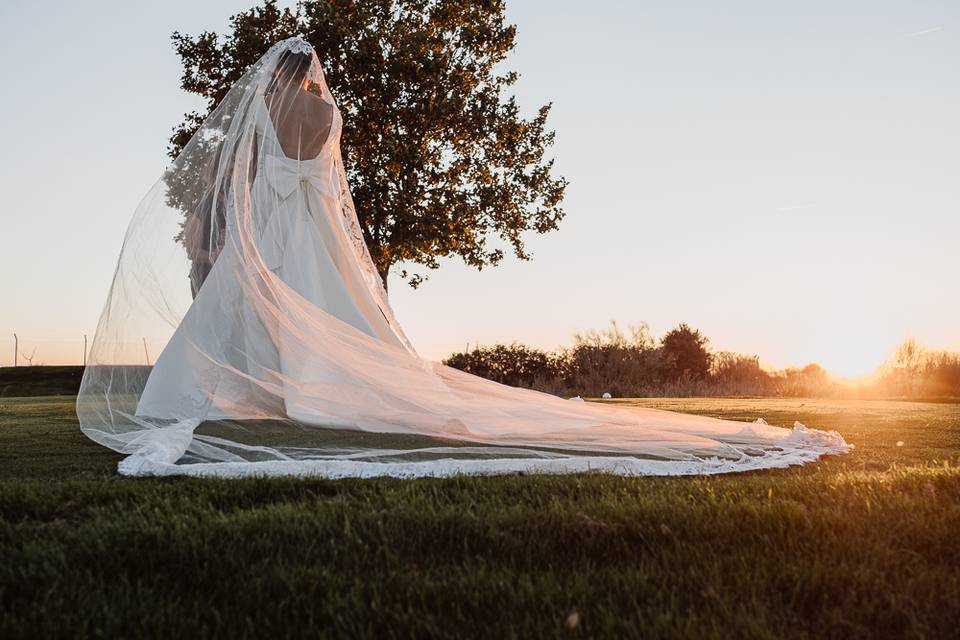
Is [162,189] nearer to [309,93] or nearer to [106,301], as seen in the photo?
[106,301]

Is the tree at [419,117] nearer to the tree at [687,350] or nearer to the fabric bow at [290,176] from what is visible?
the tree at [687,350]

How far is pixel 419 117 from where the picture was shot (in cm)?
1680

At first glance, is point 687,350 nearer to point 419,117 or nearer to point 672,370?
point 672,370

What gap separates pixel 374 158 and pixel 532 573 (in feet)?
50.4

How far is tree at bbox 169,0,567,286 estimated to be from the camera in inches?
643

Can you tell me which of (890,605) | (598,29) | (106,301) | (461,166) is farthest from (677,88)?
(890,605)

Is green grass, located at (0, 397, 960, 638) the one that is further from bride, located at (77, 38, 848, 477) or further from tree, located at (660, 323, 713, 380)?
tree, located at (660, 323, 713, 380)

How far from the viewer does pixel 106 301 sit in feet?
17.2

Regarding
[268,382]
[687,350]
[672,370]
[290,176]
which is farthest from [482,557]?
[687,350]

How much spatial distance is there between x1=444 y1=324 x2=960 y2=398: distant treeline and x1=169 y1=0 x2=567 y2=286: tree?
5.20 m

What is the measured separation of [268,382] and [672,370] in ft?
63.5

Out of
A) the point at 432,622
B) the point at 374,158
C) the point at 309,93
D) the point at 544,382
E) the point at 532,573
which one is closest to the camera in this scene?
the point at 432,622

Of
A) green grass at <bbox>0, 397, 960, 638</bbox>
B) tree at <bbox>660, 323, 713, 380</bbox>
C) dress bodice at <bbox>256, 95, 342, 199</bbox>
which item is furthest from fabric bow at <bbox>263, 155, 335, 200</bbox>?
tree at <bbox>660, 323, 713, 380</bbox>

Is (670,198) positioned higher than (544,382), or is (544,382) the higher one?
(670,198)
